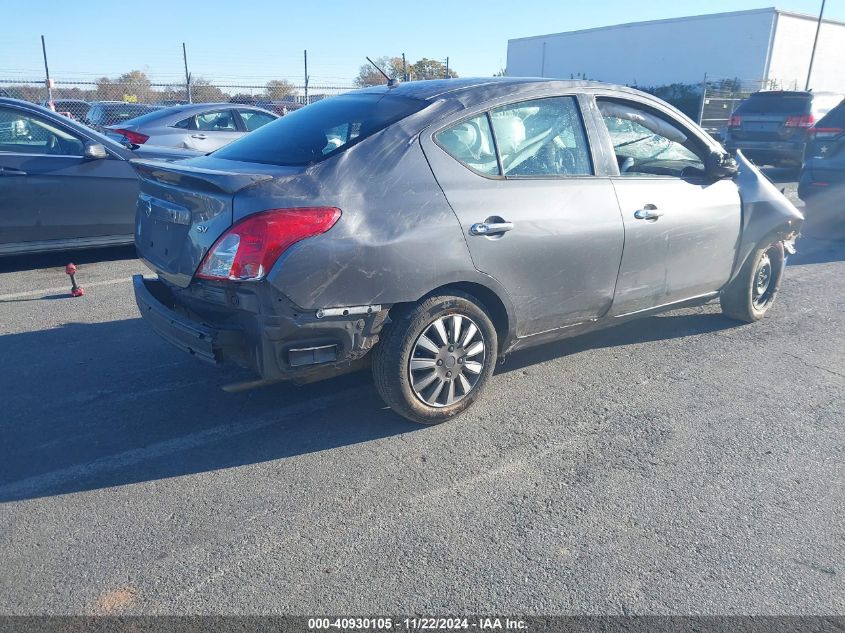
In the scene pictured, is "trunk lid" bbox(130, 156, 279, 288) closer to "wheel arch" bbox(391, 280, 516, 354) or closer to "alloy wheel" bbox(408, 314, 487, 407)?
"wheel arch" bbox(391, 280, 516, 354)

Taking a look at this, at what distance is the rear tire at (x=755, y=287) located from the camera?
5434 millimetres

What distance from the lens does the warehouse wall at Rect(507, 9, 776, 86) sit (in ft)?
150

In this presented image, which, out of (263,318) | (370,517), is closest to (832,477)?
(370,517)

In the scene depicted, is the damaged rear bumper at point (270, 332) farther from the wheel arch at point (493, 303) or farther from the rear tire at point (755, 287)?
the rear tire at point (755, 287)

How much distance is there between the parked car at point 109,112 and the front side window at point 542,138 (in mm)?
13354

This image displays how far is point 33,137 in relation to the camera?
22.7 feet

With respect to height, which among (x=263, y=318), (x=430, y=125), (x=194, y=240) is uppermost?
(x=430, y=125)

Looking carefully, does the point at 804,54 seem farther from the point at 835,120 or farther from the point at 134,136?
the point at 134,136

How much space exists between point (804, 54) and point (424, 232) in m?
53.2

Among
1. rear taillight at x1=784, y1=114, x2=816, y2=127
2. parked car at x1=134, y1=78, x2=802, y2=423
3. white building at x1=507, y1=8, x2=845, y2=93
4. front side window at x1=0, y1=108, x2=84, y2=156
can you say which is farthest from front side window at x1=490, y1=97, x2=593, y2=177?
white building at x1=507, y1=8, x2=845, y2=93

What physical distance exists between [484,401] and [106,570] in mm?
2245

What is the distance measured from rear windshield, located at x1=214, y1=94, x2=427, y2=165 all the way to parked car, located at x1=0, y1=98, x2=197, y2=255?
3.18 m

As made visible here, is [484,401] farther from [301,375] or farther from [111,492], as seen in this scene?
[111,492]

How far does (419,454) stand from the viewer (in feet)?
11.8
